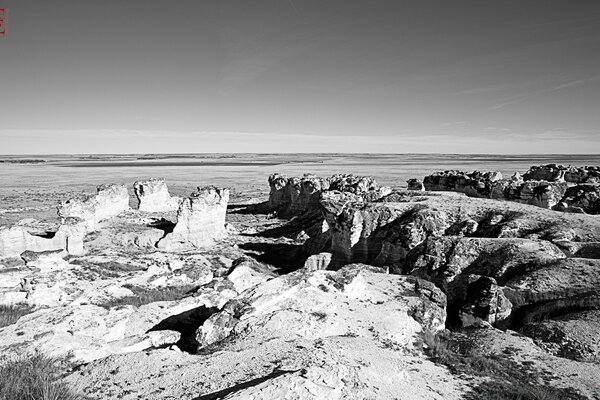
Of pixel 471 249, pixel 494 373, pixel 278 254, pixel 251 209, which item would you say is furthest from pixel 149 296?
pixel 251 209

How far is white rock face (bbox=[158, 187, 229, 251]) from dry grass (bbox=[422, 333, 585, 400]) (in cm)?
2611

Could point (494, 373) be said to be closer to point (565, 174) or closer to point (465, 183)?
point (465, 183)

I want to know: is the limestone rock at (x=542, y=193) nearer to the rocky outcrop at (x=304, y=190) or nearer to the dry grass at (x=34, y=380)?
the rocky outcrop at (x=304, y=190)

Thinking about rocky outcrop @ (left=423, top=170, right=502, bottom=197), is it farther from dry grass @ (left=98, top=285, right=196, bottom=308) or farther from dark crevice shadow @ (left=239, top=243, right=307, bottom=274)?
dry grass @ (left=98, top=285, right=196, bottom=308)

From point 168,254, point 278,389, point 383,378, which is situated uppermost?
point 278,389

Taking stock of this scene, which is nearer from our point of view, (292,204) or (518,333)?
(518,333)

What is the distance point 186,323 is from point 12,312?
29.0 ft

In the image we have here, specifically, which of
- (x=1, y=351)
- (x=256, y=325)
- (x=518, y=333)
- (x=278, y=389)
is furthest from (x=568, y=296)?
(x=1, y=351)

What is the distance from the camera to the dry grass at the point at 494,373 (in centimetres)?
997

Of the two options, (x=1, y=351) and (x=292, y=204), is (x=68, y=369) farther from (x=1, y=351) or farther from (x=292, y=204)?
(x=292, y=204)

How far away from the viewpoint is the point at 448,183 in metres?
54.5

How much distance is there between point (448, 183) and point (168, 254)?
41276 millimetres

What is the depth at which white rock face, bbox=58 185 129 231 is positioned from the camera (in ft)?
111

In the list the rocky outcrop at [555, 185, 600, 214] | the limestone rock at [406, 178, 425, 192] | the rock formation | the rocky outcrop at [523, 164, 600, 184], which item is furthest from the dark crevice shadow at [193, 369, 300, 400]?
the rocky outcrop at [523, 164, 600, 184]
